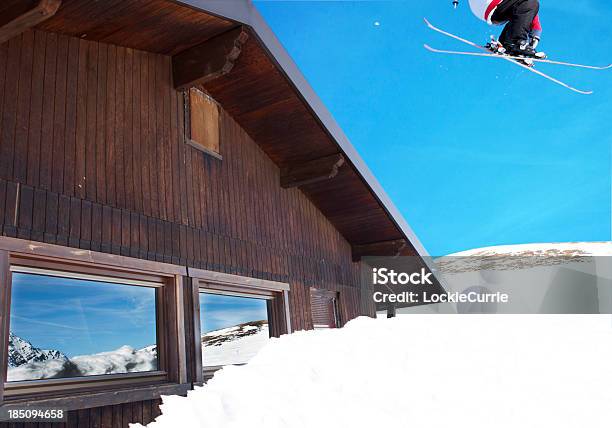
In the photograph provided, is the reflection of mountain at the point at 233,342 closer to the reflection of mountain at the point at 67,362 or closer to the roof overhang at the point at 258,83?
the reflection of mountain at the point at 67,362

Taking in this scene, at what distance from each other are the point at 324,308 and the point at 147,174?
4.41 meters

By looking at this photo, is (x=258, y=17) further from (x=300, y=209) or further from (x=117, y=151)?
(x=300, y=209)

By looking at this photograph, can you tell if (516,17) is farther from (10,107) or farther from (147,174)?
(10,107)

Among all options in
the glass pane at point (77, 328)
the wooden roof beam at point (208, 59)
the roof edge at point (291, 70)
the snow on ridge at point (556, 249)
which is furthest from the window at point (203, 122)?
the snow on ridge at point (556, 249)

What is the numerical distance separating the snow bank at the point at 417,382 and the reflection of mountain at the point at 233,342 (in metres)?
A: 4.13

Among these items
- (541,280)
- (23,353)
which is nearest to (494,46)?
(23,353)

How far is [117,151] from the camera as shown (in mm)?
5109

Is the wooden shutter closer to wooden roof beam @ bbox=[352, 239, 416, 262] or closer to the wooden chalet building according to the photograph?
the wooden chalet building

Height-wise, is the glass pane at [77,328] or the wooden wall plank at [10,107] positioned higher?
the wooden wall plank at [10,107]

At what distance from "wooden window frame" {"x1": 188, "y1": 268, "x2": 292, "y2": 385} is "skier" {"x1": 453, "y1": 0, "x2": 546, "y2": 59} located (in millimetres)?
3593

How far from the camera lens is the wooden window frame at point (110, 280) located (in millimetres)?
3848

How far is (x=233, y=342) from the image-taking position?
6.41m

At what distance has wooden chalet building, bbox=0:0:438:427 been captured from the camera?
13.6ft

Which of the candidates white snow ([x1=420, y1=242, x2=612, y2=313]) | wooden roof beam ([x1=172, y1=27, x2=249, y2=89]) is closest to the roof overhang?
wooden roof beam ([x1=172, y1=27, x2=249, y2=89])
